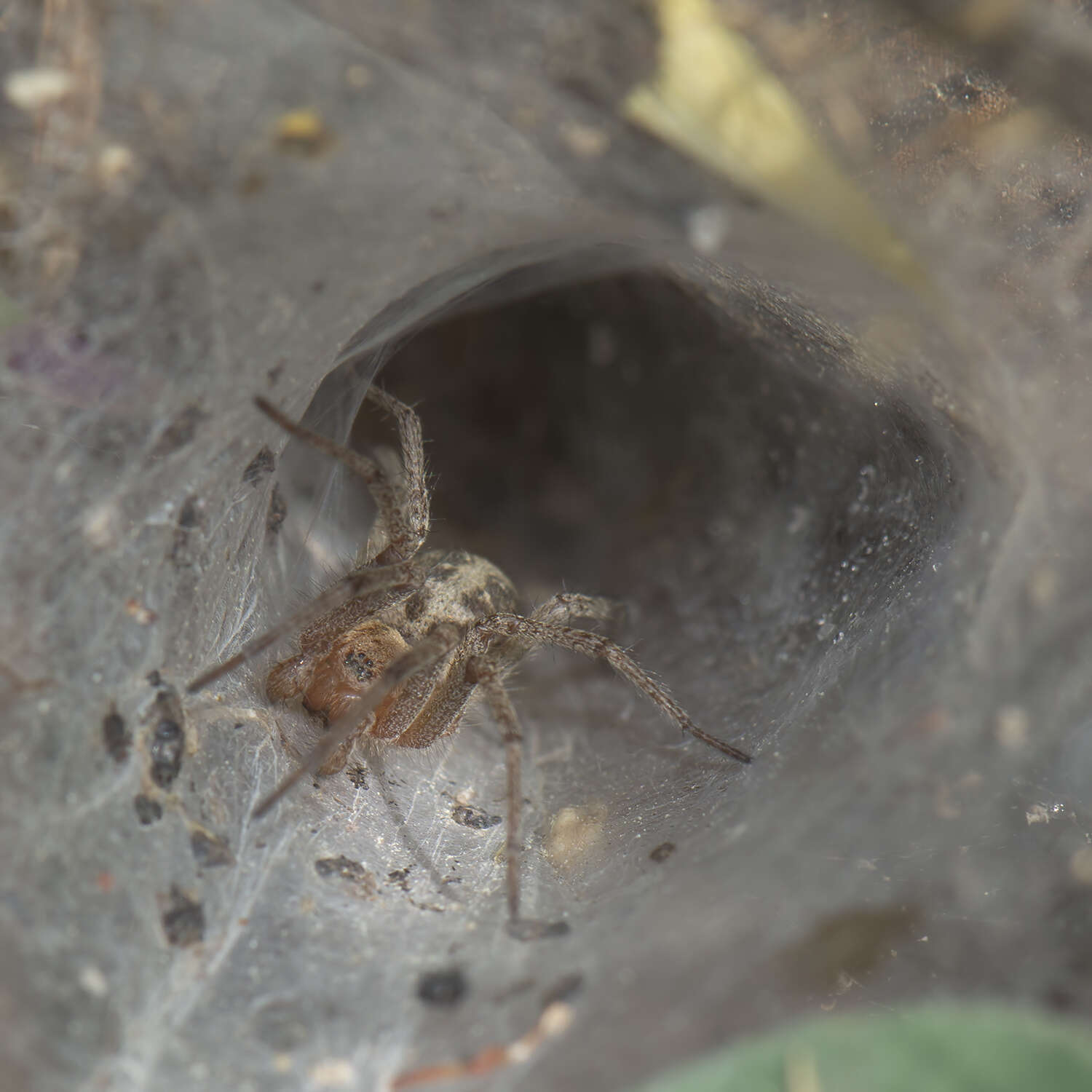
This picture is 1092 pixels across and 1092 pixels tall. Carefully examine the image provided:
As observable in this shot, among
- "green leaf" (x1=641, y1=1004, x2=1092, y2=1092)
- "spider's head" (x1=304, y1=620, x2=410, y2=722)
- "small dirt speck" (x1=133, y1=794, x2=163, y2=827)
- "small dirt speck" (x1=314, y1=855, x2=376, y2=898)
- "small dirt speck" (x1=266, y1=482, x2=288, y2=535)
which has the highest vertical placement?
"small dirt speck" (x1=266, y1=482, x2=288, y2=535)

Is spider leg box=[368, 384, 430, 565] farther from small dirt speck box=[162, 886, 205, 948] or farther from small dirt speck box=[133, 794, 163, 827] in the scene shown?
small dirt speck box=[162, 886, 205, 948]

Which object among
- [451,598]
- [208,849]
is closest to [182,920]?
[208,849]

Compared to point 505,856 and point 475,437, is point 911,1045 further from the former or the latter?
point 475,437

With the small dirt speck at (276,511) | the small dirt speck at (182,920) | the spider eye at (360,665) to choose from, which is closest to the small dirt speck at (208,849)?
the small dirt speck at (182,920)

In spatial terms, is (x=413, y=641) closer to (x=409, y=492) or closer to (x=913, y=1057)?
(x=409, y=492)

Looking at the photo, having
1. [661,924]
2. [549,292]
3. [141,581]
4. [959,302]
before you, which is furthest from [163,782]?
[549,292]

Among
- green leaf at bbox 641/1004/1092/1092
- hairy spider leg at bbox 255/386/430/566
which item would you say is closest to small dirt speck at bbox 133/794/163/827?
hairy spider leg at bbox 255/386/430/566
